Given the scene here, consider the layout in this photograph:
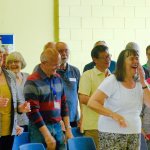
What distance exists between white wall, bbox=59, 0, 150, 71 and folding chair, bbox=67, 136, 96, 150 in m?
2.66

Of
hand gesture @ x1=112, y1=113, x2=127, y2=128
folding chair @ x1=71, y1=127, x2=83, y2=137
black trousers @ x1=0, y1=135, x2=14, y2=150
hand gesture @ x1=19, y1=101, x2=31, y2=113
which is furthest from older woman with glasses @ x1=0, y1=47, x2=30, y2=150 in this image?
hand gesture @ x1=112, y1=113, x2=127, y2=128

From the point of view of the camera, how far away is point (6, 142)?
343 centimetres

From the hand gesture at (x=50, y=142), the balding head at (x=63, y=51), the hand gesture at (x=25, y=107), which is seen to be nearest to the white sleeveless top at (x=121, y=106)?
the hand gesture at (x=50, y=142)

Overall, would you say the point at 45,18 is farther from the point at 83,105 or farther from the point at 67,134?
the point at 67,134

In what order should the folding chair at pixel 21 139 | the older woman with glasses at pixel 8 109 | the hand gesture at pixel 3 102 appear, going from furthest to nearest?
the folding chair at pixel 21 139
the older woman with glasses at pixel 8 109
the hand gesture at pixel 3 102

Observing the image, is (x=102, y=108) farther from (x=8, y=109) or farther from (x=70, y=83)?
(x=70, y=83)

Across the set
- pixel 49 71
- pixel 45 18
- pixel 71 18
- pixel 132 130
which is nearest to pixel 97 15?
pixel 71 18

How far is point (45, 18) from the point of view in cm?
572


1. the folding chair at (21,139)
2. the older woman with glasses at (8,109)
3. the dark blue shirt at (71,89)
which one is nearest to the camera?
the older woman with glasses at (8,109)

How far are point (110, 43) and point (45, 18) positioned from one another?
3.45ft

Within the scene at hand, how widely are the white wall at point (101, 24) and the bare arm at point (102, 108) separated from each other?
9.08 feet

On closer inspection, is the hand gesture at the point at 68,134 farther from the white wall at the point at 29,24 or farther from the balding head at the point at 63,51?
the white wall at the point at 29,24

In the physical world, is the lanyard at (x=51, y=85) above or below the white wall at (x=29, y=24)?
below

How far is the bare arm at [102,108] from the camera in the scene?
2.98 m
